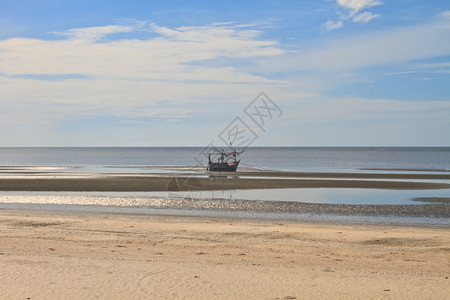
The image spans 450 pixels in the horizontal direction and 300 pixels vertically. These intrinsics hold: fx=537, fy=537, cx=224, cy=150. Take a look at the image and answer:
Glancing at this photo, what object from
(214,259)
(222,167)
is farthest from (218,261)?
(222,167)

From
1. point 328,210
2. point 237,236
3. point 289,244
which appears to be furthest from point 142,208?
point 289,244

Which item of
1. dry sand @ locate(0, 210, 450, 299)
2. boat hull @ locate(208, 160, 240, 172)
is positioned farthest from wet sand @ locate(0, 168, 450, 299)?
boat hull @ locate(208, 160, 240, 172)

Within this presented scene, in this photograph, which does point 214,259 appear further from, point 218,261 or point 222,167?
point 222,167

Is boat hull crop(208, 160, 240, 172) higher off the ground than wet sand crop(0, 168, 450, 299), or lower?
higher

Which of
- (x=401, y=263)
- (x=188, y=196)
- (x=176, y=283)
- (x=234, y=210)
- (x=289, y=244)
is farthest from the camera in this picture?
(x=188, y=196)

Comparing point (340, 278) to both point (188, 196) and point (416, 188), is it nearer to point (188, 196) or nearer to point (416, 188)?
point (188, 196)

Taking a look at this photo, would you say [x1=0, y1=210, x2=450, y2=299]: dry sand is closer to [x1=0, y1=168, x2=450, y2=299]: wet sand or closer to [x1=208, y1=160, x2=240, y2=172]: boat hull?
[x1=0, y1=168, x2=450, y2=299]: wet sand

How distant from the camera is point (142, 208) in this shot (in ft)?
83.8

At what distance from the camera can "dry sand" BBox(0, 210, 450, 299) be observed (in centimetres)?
933

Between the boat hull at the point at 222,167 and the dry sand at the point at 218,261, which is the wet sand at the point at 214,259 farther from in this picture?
the boat hull at the point at 222,167

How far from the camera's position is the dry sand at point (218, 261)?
9.33 meters

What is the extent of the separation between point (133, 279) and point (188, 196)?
21295 mm

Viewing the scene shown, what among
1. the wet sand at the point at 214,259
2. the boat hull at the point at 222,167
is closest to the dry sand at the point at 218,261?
the wet sand at the point at 214,259

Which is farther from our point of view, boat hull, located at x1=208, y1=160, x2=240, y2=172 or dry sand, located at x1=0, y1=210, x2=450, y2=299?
boat hull, located at x1=208, y1=160, x2=240, y2=172
